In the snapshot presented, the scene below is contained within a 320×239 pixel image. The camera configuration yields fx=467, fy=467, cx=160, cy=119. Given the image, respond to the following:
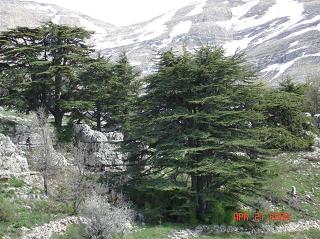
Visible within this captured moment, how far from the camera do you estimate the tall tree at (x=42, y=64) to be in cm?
3544

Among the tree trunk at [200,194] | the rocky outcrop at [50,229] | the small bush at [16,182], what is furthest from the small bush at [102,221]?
the tree trunk at [200,194]

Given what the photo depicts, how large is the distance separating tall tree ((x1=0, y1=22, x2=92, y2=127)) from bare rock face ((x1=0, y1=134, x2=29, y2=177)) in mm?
7846

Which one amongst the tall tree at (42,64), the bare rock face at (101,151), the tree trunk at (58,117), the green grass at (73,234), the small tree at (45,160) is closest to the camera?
the green grass at (73,234)

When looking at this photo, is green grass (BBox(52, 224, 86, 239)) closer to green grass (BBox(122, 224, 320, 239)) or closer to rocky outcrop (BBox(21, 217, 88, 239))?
rocky outcrop (BBox(21, 217, 88, 239))

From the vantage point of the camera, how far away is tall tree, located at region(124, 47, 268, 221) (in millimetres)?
26531

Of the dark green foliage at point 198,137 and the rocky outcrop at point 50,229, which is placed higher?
the dark green foliage at point 198,137

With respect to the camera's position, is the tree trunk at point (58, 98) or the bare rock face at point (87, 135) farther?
the tree trunk at point (58, 98)

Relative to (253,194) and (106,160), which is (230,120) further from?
(106,160)

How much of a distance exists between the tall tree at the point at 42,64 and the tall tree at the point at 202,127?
9400 millimetres

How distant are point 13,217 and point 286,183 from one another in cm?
1896

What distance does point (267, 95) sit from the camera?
121ft

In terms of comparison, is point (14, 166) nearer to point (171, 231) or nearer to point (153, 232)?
point (153, 232)

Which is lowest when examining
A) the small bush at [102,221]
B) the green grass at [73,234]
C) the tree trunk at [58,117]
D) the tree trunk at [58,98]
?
the green grass at [73,234]

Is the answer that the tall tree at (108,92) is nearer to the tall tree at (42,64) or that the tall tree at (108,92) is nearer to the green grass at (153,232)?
the tall tree at (42,64)
